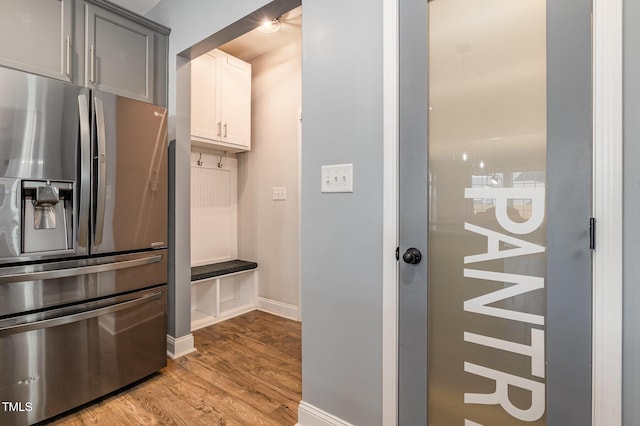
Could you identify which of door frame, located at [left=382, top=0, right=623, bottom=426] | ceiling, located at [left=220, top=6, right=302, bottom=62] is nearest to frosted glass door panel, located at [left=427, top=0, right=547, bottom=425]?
door frame, located at [left=382, top=0, right=623, bottom=426]

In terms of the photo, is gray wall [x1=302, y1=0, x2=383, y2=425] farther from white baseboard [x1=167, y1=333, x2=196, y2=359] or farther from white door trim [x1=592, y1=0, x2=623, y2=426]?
white baseboard [x1=167, y1=333, x2=196, y2=359]

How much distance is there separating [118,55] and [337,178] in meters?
1.91

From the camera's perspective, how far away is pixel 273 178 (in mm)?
3344

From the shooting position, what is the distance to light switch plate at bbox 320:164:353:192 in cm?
144

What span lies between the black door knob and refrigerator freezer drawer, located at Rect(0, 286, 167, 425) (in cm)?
171

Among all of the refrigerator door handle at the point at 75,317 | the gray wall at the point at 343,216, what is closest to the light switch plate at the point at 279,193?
the refrigerator door handle at the point at 75,317

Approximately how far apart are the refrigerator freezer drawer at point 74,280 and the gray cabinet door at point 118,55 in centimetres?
120

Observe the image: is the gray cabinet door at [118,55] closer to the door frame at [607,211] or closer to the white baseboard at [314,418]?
the white baseboard at [314,418]

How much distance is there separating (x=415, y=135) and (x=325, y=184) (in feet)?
1.58

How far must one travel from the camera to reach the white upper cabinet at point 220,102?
9.31 feet

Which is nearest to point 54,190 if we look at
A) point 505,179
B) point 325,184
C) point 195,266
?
point 325,184

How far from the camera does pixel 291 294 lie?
10.6 feet

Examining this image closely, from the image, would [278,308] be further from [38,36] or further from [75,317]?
[38,36]

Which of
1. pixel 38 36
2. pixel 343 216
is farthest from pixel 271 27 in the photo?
pixel 343 216
